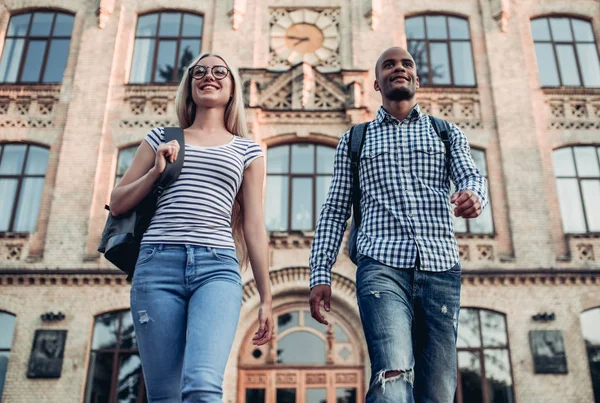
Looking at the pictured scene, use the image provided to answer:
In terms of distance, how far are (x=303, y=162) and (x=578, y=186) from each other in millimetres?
7135

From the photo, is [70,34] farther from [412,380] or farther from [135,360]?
[412,380]

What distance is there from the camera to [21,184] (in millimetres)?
14031

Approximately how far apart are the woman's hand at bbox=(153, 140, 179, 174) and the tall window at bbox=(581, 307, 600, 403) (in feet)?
40.2

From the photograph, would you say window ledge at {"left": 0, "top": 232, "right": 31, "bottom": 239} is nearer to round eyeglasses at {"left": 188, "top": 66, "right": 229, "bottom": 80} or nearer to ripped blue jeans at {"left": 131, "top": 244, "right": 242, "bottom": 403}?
round eyeglasses at {"left": 188, "top": 66, "right": 229, "bottom": 80}

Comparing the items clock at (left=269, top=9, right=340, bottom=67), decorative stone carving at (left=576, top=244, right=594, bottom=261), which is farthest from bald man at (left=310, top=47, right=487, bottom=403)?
clock at (left=269, top=9, right=340, bottom=67)

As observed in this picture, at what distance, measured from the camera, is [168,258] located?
2.85 meters

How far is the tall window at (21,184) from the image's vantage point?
13672mm

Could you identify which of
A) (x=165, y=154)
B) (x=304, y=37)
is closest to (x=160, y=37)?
(x=304, y=37)

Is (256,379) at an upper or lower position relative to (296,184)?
lower

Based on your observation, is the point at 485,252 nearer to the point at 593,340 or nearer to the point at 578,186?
the point at 593,340

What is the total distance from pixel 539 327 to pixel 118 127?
1168 centimetres

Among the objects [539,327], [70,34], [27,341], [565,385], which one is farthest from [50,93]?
[565,385]

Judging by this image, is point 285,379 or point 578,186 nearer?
point 285,379

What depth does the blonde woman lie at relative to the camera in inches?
105
